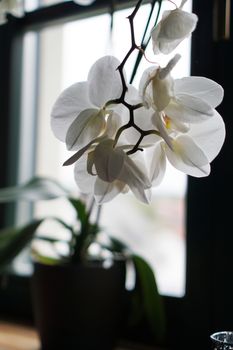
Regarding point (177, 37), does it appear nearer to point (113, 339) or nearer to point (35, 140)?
point (113, 339)

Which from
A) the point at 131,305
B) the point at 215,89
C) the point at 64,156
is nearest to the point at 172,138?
the point at 215,89

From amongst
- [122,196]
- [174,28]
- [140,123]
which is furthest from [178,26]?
[122,196]

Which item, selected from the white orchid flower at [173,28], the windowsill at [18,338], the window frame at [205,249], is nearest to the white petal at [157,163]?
the white orchid flower at [173,28]

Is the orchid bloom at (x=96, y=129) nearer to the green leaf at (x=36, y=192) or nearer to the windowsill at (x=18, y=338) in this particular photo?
the green leaf at (x=36, y=192)

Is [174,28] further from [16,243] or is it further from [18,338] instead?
[18,338]

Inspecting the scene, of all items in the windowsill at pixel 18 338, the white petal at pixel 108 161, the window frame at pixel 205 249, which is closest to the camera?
the white petal at pixel 108 161

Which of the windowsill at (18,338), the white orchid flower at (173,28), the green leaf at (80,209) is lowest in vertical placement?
the windowsill at (18,338)
